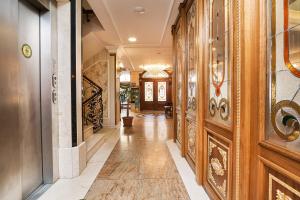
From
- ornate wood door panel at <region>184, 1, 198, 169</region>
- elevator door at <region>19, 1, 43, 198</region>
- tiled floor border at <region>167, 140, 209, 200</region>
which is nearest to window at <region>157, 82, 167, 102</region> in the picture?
tiled floor border at <region>167, 140, 209, 200</region>

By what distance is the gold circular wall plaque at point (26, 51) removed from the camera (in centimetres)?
241

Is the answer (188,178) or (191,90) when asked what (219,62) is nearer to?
(191,90)

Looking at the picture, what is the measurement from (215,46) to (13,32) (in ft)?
6.49

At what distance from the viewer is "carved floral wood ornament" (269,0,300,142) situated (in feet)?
3.66

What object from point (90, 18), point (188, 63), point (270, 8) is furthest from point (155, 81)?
point (270, 8)

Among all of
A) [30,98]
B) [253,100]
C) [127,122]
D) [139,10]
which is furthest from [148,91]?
[253,100]

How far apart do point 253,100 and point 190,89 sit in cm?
211

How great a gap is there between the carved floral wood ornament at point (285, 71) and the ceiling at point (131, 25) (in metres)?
2.70

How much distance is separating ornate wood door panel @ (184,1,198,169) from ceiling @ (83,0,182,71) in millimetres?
526

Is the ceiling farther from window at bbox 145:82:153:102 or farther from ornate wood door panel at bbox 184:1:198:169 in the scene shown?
window at bbox 145:82:153:102

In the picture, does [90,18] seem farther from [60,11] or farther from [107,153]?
[107,153]

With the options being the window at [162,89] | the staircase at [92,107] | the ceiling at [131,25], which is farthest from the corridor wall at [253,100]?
the window at [162,89]

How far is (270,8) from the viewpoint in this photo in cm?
131

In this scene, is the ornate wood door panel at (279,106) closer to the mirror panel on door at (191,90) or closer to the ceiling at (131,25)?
the mirror panel on door at (191,90)
